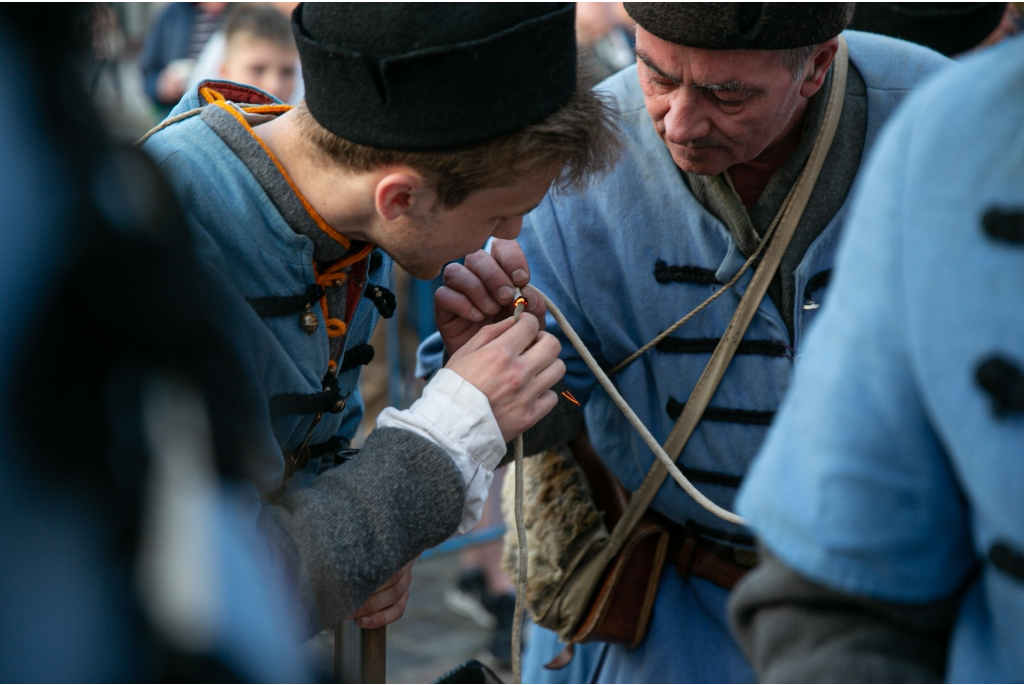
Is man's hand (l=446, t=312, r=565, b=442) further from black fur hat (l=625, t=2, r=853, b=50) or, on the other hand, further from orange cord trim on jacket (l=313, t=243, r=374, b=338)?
black fur hat (l=625, t=2, r=853, b=50)

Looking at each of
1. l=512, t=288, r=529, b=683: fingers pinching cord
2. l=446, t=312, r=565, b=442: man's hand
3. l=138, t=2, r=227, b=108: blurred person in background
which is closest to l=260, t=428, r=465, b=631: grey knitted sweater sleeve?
l=446, t=312, r=565, b=442: man's hand

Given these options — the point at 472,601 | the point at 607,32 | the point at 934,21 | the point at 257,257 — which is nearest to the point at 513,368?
the point at 257,257

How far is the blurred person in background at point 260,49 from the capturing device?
426 centimetres

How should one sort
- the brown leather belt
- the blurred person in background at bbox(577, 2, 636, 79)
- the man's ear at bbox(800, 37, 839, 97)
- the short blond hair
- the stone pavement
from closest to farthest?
the short blond hair → the man's ear at bbox(800, 37, 839, 97) → the brown leather belt → the stone pavement → the blurred person in background at bbox(577, 2, 636, 79)

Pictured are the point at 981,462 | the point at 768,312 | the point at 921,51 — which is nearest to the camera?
the point at 981,462

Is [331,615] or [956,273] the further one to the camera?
[331,615]

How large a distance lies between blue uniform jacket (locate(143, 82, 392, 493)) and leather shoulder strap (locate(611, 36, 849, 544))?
0.79m

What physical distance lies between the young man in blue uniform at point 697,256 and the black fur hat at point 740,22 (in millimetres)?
24

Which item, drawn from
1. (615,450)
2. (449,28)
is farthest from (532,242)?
(449,28)

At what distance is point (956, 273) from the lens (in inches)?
36.8

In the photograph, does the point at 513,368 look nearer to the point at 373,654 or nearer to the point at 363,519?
the point at 363,519

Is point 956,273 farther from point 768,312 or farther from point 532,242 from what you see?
point 532,242

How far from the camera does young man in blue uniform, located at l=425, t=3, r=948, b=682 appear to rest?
6.12 ft

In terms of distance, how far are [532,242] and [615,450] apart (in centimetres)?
50
